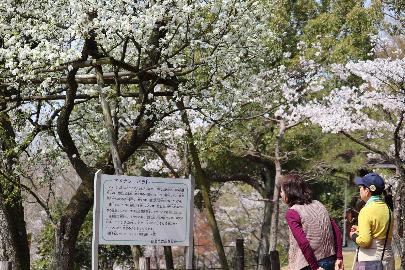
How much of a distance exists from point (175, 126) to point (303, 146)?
34.3ft

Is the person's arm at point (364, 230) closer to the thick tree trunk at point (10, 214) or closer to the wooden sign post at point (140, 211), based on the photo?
the wooden sign post at point (140, 211)

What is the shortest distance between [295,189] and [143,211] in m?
1.68

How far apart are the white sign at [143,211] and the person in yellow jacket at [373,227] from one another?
5.51ft

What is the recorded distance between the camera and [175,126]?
1055 centimetres

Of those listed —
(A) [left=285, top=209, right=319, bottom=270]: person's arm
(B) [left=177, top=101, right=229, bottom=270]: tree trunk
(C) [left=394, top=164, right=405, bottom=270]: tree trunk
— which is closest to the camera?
(A) [left=285, top=209, right=319, bottom=270]: person's arm

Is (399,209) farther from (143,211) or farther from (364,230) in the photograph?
(143,211)

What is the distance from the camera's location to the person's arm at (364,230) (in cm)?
594

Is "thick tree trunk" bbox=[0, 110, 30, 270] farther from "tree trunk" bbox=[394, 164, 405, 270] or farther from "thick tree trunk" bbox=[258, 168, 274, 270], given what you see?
"thick tree trunk" bbox=[258, 168, 274, 270]

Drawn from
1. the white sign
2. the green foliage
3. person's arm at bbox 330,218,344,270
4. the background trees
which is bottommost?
the green foliage

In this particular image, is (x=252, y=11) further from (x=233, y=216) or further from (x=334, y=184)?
(x=233, y=216)

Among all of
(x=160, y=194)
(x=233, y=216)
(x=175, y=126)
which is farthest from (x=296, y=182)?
(x=233, y=216)

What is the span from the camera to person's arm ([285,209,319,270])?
544 cm

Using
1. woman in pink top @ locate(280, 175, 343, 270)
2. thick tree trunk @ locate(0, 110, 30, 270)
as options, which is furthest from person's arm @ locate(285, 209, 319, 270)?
thick tree trunk @ locate(0, 110, 30, 270)

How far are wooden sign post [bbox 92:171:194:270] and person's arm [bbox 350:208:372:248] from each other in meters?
1.70
